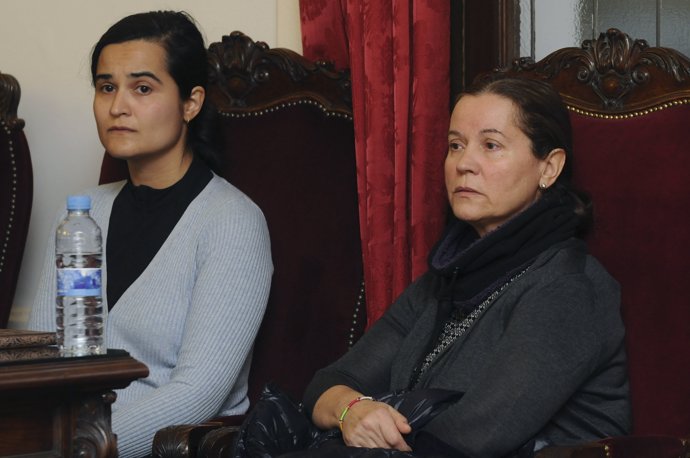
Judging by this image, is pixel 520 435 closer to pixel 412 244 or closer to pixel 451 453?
pixel 451 453

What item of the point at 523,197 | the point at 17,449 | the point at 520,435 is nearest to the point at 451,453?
the point at 520,435

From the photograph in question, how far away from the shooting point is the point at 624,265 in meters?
2.07

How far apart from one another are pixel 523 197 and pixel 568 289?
0.80 feet

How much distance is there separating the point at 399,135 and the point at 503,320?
0.71 metres

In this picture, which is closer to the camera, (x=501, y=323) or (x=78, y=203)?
(x=78, y=203)

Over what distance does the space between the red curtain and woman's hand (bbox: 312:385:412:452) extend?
509 mm

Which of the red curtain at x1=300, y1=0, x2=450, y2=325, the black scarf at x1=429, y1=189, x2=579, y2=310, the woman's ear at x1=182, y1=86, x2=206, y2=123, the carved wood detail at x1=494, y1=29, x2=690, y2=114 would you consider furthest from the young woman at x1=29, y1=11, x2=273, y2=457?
the carved wood detail at x1=494, y1=29, x2=690, y2=114

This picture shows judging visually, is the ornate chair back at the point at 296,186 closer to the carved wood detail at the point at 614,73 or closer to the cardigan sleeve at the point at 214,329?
the cardigan sleeve at the point at 214,329

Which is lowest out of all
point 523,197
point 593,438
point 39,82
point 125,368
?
point 593,438

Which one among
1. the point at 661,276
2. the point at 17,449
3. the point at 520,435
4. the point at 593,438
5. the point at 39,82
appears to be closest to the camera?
the point at 17,449

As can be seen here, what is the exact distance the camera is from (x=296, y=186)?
259 cm

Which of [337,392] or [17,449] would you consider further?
[337,392]

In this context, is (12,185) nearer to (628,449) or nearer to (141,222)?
(141,222)

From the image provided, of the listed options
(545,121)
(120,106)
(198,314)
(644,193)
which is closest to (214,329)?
(198,314)
